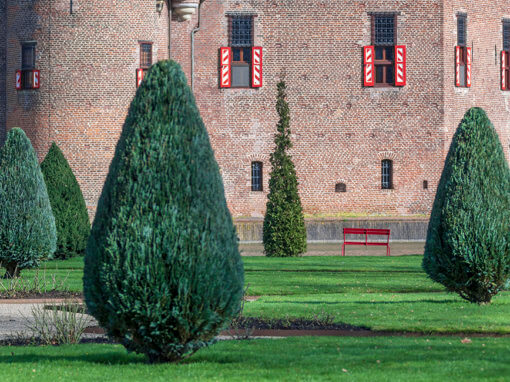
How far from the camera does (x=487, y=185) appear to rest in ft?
37.4

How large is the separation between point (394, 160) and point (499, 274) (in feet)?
65.2

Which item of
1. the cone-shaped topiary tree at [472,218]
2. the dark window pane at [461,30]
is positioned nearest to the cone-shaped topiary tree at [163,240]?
the cone-shaped topiary tree at [472,218]

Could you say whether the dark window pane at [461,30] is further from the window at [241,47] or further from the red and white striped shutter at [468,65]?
the window at [241,47]

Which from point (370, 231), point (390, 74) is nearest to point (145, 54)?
point (390, 74)

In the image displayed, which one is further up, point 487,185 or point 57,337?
point 487,185

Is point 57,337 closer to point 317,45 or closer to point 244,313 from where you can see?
point 244,313

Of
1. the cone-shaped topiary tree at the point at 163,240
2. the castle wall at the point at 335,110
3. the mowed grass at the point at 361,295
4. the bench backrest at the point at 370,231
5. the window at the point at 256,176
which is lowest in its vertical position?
the mowed grass at the point at 361,295

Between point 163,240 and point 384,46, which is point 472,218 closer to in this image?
point 163,240

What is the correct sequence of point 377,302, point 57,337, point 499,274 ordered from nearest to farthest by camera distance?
point 57,337 < point 499,274 < point 377,302

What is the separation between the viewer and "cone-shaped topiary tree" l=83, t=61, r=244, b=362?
7.05m

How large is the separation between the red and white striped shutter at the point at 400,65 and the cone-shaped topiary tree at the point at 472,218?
1936 centimetres

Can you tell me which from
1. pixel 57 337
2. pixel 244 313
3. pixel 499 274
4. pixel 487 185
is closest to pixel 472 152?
pixel 487 185

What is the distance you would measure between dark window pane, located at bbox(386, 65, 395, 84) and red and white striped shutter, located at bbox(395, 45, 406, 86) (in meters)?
0.25

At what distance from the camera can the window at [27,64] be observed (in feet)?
96.4
